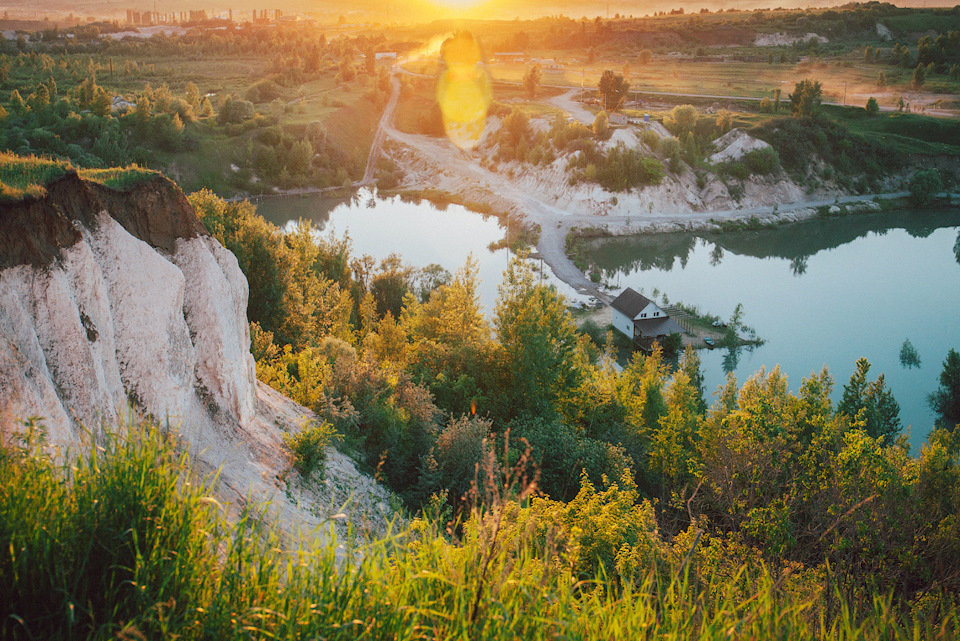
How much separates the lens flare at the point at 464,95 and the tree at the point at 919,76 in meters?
77.6

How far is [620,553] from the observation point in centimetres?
1006

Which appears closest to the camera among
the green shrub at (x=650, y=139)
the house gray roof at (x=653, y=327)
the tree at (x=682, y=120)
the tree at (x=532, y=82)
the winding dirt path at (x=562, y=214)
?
the house gray roof at (x=653, y=327)

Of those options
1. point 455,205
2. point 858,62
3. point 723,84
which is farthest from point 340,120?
point 858,62

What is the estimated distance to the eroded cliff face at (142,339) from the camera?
852 cm

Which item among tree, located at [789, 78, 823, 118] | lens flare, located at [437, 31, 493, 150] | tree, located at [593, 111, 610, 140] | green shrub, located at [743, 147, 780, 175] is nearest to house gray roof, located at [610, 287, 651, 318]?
tree, located at [593, 111, 610, 140]

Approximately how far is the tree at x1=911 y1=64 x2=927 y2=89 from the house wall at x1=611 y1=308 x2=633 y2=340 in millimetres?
107232

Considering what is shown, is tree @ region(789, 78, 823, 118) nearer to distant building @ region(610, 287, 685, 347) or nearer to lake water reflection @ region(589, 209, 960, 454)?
lake water reflection @ region(589, 209, 960, 454)

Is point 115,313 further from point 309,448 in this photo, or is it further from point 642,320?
point 642,320

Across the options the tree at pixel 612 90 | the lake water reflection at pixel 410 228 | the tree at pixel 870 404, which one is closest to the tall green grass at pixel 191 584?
the tree at pixel 870 404

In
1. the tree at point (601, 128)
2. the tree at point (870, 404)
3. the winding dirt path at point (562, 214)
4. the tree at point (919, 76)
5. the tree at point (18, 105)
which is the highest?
the tree at point (919, 76)

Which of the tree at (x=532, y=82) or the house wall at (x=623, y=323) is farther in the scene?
the tree at (x=532, y=82)

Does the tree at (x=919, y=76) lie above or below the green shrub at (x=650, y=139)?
above

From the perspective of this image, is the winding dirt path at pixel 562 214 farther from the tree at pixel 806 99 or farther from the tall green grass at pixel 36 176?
the tall green grass at pixel 36 176

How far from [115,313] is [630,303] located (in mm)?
34880
